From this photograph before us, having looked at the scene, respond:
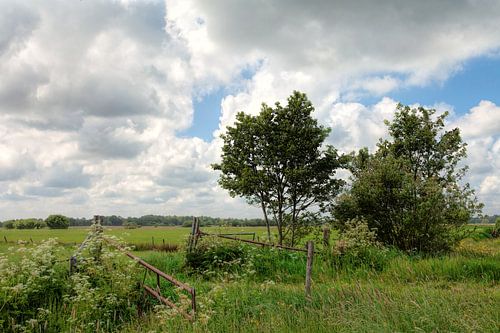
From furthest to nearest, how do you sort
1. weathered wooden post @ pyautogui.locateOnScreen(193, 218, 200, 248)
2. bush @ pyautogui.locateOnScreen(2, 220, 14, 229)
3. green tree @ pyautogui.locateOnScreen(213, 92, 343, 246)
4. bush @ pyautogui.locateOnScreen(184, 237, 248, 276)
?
bush @ pyautogui.locateOnScreen(2, 220, 14, 229) → green tree @ pyautogui.locateOnScreen(213, 92, 343, 246) → weathered wooden post @ pyautogui.locateOnScreen(193, 218, 200, 248) → bush @ pyautogui.locateOnScreen(184, 237, 248, 276)

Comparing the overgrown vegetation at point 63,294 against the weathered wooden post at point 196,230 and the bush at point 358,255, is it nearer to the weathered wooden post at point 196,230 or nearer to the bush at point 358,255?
the weathered wooden post at point 196,230

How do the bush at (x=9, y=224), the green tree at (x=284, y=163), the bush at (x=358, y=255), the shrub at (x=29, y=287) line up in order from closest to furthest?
the shrub at (x=29, y=287) → the bush at (x=358, y=255) → the green tree at (x=284, y=163) → the bush at (x=9, y=224)

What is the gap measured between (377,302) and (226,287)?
3.85 meters

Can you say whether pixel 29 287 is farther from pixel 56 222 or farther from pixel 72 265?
pixel 56 222

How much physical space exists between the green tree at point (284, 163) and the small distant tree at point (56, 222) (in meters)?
93.1

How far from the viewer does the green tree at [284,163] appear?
2342 cm

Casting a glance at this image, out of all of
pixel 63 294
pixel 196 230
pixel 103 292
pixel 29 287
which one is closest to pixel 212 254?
pixel 196 230

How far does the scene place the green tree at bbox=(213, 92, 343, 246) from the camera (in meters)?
23.4

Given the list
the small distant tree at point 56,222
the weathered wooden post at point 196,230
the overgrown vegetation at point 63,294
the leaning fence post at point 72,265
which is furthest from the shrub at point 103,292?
the small distant tree at point 56,222

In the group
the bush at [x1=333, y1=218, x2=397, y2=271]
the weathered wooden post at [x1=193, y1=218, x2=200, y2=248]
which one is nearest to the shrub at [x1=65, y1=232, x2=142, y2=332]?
the weathered wooden post at [x1=193, y1=218, x2=200, y2=248]

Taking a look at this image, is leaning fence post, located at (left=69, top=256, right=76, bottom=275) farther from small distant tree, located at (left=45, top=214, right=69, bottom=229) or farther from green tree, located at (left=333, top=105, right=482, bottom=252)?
small distant tree, located at (left=45, top=214, right=69, bottom=229)

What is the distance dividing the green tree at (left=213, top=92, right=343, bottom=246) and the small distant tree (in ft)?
305

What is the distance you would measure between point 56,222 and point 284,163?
95829 mm

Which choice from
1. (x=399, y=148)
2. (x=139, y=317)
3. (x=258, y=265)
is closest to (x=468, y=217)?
(x=399, y=148)
